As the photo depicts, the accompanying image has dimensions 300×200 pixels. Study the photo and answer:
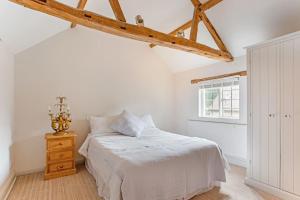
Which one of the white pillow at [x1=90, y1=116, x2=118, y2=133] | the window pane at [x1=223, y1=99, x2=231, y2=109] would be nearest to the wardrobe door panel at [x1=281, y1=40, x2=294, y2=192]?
the window pane at [x1=223, y1=99, x2=231, y2=109]

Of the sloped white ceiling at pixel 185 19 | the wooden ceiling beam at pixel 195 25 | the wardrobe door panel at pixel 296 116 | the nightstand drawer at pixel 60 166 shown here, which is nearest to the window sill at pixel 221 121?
the wardrobe door panel at pixel 296 116

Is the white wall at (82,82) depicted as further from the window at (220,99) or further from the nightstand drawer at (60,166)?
the window at (220,99)

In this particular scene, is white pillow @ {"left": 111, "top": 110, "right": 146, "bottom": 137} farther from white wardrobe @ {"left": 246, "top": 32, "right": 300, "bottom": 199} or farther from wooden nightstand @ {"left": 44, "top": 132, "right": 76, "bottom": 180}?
white wardrobe @ {"left": 246, "top": 32, "right": 300, "bottom": 199}

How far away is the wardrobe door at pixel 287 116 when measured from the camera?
7.47 feet

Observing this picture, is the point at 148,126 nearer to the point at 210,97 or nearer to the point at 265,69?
the point at 210,97

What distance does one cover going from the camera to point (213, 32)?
345 centimetres

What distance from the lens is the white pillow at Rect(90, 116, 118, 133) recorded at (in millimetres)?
3529

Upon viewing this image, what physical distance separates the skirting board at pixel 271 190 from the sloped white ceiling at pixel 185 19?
7.51 ft

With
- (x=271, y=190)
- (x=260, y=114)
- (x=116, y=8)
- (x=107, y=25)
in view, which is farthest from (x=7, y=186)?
(x=260, y=114)

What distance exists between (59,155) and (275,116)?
3.46 meters

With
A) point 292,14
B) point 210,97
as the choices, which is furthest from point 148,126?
point 292,14

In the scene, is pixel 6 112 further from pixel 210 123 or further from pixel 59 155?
pixel 210 123

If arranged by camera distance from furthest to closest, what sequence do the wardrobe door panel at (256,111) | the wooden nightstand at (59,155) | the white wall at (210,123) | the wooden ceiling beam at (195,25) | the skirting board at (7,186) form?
1. the white wall at (210,123)
2. the wooden ceiling beam at (195,25)
3. the wooden nightstand at (59,155)
4. the wardrobe door panel at (256,111)
5. the skirting board at (7,186)

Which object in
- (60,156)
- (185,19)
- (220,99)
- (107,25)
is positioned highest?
(185,19)
